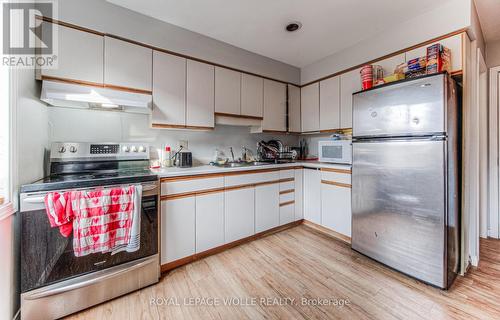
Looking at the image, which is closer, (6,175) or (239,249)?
(6,175)

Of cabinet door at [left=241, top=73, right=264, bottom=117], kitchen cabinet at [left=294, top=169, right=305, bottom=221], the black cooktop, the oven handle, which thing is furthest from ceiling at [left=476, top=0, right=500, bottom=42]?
the oven handle

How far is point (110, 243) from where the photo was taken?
145 cm

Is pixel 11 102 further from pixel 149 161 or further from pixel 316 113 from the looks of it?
pixel 316 113

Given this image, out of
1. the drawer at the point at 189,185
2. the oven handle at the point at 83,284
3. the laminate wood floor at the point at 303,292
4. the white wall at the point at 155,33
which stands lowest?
the laminate wood floor at the point at 303,292

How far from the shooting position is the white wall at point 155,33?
169 centimetres

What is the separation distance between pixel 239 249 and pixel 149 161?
1434mm

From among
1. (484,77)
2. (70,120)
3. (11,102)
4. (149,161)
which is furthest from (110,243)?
(484,77)

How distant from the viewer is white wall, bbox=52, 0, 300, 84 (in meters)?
1.69

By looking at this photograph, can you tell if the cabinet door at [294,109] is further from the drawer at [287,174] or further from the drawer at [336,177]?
the drawer at [336,177]

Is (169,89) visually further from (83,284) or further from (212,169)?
(83,284)

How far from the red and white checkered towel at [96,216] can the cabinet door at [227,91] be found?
148cm

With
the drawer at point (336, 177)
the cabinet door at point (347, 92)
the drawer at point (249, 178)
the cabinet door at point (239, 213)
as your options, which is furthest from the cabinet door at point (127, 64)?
the cabinet door at point (347, 92)

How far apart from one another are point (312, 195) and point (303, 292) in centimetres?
140

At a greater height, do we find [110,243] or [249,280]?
[110,243]
